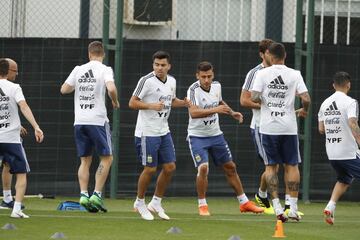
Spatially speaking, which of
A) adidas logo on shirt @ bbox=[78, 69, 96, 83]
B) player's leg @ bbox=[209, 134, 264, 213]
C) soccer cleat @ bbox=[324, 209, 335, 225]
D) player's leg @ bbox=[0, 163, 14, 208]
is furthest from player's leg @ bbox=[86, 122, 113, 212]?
soccer cleat @ bbox=[324, 209, 335, 225]

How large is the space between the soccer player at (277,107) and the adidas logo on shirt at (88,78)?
212cm

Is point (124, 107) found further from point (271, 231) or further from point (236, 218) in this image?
point (271, 231)

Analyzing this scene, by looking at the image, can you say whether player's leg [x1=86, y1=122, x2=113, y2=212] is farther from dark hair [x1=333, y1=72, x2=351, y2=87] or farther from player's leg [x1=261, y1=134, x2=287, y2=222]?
dark hair [x1=333, y1=72, x2=351, y2=87]

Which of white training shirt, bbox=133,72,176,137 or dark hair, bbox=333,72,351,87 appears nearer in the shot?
dark hair, bbox=333,72,351,87

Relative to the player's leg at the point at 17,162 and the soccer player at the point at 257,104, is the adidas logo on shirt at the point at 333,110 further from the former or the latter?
the player's leg at the point at 17,162

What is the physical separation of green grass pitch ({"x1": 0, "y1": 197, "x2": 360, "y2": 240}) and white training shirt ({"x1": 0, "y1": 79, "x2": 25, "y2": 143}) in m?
0.93

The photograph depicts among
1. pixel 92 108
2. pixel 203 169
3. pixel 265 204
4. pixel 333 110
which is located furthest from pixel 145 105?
pixel 265 204

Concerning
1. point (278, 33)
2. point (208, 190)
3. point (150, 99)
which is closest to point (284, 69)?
point (150, 99)

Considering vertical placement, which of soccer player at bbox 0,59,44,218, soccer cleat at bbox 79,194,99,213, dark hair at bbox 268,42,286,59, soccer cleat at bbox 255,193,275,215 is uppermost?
dark hair at bbox 268,42,286,59

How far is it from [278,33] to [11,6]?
4.40 m

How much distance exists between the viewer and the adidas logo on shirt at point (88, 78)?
570 inches

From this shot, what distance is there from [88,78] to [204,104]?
5.03 ft

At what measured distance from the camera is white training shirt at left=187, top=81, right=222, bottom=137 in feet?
49.1

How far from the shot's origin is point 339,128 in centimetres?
1385
